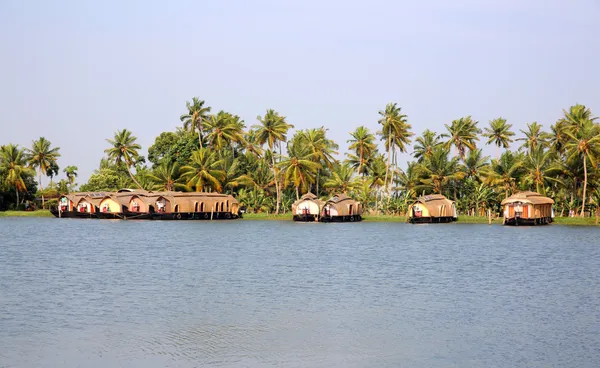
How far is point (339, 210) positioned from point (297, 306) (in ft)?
171

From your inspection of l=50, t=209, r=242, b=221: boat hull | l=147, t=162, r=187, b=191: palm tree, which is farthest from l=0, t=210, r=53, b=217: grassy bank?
l=147, t=162, r=187, b=191: palm tree

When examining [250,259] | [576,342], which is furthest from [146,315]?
[250,259]

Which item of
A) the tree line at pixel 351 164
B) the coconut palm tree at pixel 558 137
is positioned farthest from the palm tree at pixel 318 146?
the coconut palm tree at pixel 558 137

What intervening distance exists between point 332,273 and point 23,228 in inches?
1649

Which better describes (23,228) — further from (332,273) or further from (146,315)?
(146,315)

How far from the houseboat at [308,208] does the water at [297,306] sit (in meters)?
30.4

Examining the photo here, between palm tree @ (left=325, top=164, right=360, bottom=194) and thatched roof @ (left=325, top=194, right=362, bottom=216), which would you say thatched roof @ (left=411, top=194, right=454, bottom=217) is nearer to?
thatched roof @ (left=325, top=194, right=362, bottom=216)

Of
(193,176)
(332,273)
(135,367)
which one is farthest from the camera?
(193,176)

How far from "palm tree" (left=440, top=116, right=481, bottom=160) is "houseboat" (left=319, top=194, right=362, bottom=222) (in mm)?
13103

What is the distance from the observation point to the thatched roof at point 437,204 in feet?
235

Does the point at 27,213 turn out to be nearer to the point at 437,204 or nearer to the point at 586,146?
the point at 437,204

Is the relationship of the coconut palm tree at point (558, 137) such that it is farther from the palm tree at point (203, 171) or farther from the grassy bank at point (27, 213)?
the grassy bank at point (27, 213)

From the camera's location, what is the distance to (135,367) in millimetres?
15523

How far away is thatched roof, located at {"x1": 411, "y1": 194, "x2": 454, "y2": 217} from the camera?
71.5 metres
